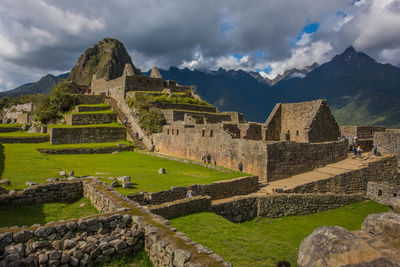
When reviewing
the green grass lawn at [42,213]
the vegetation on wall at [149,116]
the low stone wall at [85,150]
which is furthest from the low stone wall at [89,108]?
the green grass lawn at [42,213]

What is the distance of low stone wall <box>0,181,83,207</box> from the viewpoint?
8.38 meters

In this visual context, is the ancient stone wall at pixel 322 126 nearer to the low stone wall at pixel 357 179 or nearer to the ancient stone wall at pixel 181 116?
the low stone wall at pixel 357 179

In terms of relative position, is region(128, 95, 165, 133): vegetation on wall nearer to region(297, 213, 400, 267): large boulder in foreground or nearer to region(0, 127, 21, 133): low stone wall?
region(0, 127, 21, 133): low stone wall

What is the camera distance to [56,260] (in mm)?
5293

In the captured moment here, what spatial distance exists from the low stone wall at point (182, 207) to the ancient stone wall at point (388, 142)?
18.9 meters

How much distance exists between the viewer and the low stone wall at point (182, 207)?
963cm

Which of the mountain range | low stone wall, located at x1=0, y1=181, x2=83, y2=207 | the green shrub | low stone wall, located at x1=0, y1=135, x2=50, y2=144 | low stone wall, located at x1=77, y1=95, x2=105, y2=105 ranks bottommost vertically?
low stone wall, located at x1=0, y1=181, x2=83, y2=207

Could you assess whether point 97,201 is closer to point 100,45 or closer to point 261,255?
point 261,255

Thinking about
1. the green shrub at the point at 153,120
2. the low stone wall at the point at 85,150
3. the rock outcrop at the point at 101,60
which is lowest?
the low stone wall at the point at 85,150

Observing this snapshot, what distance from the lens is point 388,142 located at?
2212 centimetres

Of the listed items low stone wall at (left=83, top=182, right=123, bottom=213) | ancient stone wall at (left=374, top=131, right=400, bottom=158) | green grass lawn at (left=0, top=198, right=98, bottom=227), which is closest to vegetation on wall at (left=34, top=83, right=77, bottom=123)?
low stone wall at (left=83, top=182, right=123, bottom=213)

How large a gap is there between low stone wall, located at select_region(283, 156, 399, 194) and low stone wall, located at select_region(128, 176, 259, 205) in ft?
6.70

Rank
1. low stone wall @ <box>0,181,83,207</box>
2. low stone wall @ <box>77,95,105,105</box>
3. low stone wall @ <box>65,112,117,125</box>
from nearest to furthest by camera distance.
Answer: low stone wall @ <box>0,181,83,207</box>
low stone wall @ <box>65,112,117,125</box>
low stone wall @ <box>77,95,105,105</box>

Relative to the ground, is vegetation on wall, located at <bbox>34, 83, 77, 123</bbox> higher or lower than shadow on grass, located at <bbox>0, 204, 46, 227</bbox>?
higher
